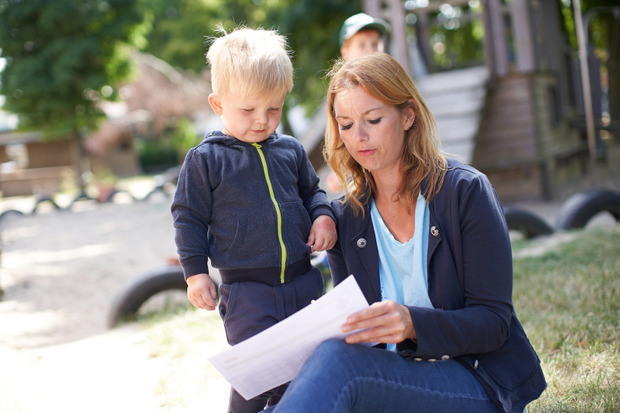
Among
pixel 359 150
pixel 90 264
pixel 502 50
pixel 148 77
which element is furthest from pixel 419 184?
pixel 148 77

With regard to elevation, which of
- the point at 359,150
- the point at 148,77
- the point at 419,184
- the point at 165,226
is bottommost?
the point at 165,226

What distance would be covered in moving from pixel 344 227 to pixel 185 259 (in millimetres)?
572

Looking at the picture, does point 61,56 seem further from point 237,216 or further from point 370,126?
point 370,126

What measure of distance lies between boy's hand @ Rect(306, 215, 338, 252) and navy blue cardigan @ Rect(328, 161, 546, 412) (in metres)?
0.41

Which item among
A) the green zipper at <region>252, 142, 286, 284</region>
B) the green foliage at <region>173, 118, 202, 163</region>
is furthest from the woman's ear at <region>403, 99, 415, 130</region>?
the green foliage at <region>173, 118, 202, 163</region>

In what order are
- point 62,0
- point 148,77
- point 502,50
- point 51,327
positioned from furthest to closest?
point 148,77
point 62,0
point 502,50
point 51,327

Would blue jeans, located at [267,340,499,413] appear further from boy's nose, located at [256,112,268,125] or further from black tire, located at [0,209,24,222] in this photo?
black tire, located at [0,209,24,222]

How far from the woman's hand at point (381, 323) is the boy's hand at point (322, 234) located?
49 centimetres

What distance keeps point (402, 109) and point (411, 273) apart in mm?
540

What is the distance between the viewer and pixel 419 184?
74.0 inches

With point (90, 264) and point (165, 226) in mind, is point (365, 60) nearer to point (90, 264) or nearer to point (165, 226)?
point (90, 264)

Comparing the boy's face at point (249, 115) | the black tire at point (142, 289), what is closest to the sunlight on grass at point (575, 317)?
the boy's face at point (249, 115)

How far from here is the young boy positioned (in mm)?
2080

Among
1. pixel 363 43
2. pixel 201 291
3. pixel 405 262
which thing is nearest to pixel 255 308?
pixel 201 291
